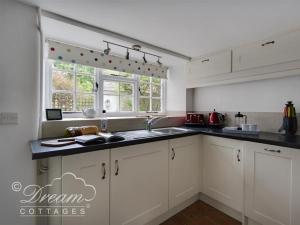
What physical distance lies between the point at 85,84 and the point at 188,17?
1.48 meters

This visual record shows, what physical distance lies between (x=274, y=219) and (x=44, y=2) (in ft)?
8.74

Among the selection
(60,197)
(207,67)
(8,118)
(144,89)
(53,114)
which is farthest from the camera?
(144,89)

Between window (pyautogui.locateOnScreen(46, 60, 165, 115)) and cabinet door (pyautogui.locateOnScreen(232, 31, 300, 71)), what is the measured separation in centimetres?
142

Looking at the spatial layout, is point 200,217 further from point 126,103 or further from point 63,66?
point 63,66

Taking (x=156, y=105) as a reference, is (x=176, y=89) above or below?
above

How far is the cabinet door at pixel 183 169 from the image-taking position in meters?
1.80

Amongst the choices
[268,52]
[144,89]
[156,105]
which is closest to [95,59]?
[144,89]

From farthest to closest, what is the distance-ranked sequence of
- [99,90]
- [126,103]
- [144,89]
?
[144,89]
[126,103]
[99,90]

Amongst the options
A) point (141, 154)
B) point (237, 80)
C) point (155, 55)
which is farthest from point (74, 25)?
point (237, 80)

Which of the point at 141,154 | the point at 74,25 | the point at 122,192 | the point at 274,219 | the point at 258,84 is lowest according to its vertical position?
the point at 274,219

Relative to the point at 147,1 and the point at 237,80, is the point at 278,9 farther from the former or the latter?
the point at 147,1

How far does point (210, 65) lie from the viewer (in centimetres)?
235

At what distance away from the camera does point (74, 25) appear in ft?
5.03

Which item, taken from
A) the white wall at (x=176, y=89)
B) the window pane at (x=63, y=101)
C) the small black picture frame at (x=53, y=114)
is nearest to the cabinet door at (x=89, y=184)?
the small black picture frame at (x=53, y=114)
